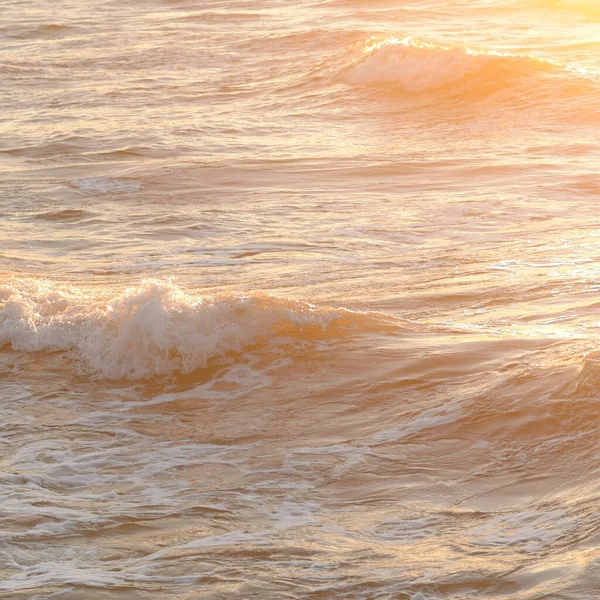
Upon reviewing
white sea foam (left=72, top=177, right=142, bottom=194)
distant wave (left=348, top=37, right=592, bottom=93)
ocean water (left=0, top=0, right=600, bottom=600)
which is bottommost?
ocean water (left=0, top=0, right=600, bottom=600)

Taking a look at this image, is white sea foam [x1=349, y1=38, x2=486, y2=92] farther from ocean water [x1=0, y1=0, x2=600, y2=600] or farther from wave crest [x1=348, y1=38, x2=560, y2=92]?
ocean water [x1=0, y1=0, x2=600, y2=600]

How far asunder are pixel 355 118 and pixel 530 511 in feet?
40.8

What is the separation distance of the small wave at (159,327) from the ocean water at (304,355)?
0.07ft

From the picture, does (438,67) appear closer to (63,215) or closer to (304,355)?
(63,215)

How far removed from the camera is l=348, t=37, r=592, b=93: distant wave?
59.3ft

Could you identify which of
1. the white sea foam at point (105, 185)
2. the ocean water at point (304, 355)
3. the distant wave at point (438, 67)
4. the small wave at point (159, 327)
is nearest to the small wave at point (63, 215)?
the ocean water at point (304, 355)

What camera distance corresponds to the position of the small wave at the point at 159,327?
22.8ft

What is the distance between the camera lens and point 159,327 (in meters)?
7.06

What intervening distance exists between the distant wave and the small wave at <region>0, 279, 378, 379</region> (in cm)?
1145

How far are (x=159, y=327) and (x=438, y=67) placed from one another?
12953 mm

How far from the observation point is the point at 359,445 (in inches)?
219

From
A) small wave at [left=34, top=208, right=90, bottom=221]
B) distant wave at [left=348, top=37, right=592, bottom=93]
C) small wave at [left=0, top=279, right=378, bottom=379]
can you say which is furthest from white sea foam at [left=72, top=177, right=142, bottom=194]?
distant wave at [left=348, top=37, right=592, bottom=93]

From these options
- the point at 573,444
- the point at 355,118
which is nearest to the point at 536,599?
the point at 573,444

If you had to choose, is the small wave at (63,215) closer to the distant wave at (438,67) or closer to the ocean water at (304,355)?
the ocean water at (304,355)
